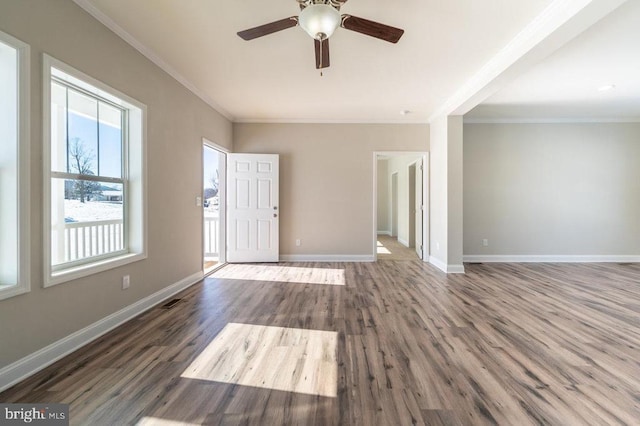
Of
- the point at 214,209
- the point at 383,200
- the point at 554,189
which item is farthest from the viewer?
the point at 383,200

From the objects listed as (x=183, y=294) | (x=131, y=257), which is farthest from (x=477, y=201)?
(x=131, y=257)

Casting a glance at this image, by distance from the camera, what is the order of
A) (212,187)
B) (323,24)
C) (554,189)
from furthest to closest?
1. (212,187)
2. (554,189)
3. (323,24)

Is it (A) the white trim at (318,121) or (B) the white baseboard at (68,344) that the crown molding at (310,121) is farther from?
(B) the white baseboard at (68,344)

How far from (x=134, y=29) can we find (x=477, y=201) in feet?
18.7

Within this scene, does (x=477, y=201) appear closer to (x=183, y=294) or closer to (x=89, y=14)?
(x=183, y=294)

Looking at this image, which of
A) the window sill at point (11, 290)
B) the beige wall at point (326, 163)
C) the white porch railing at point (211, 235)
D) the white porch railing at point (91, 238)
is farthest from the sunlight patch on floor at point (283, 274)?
the window sill at point (11, 290)

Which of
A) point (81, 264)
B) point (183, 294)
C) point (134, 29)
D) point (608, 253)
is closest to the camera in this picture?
point (81, 264)

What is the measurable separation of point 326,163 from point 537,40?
138 inches

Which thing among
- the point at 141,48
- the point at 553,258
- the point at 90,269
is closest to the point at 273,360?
the point at 90,269

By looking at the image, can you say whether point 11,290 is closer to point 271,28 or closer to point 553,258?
point 271,28

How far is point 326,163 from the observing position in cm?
535

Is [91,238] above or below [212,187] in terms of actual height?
below

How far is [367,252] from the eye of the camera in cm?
537

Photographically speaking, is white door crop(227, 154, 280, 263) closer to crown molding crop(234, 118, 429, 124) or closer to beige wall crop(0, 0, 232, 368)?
crown molding crop(234, 118, 429, 124)
